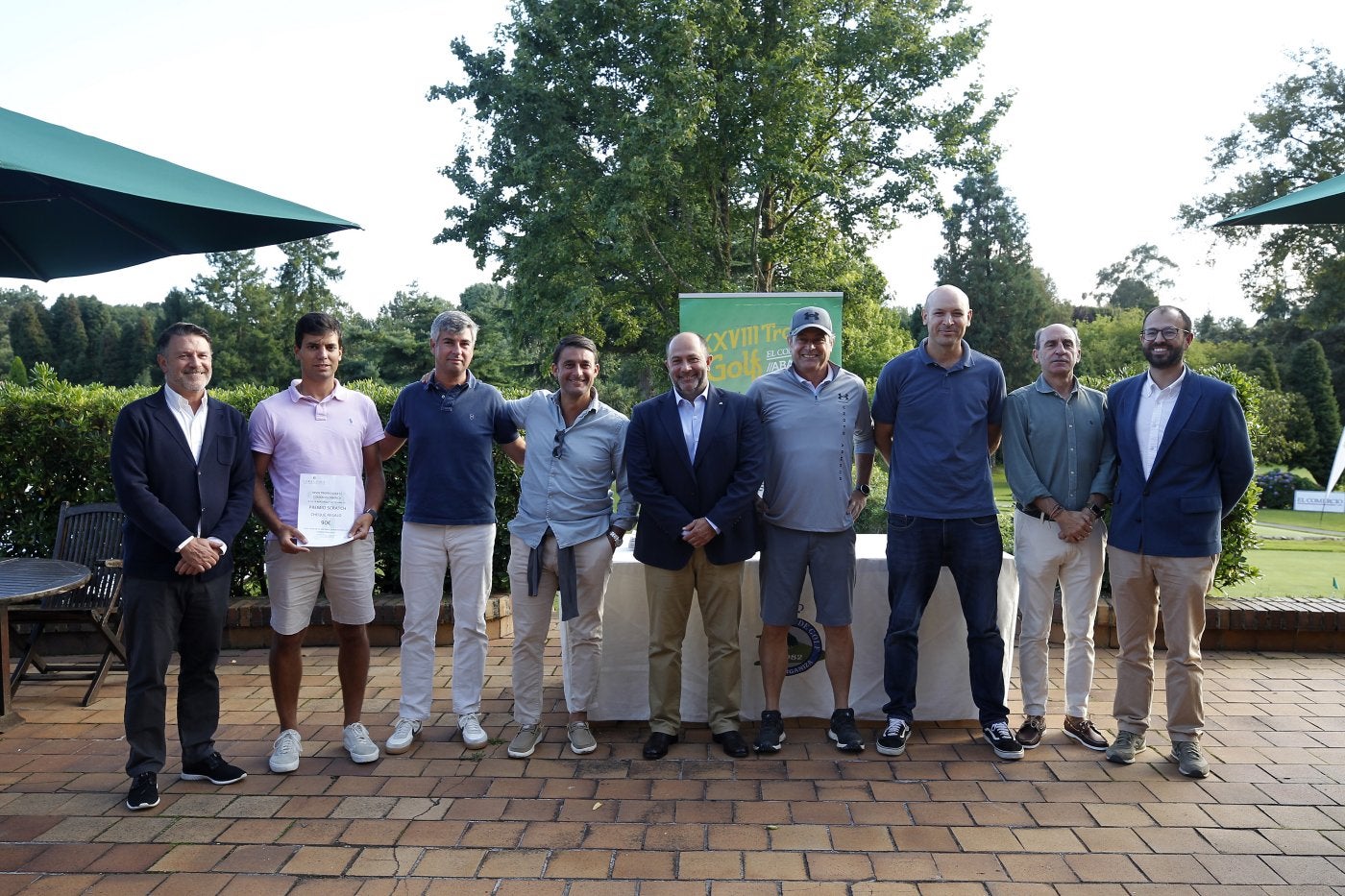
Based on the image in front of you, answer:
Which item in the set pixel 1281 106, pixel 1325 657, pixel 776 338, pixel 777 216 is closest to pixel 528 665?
pixel 776 338

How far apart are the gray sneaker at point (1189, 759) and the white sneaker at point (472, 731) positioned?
9.77ft

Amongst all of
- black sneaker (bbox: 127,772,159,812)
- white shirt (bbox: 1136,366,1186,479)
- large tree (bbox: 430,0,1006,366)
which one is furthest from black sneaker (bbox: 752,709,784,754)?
large tree (bbox: 430,0,1006,366)

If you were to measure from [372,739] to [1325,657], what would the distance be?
5.52 meters

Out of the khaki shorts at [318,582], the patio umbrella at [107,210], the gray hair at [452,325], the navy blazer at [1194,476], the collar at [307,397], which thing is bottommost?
the khaki shorts at [318,582]

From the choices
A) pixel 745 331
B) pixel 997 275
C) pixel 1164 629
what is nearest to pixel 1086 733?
pixel 1164 629

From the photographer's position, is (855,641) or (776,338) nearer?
(855,641)

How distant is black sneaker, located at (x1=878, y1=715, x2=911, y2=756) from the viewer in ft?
13.0

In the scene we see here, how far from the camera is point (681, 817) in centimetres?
335

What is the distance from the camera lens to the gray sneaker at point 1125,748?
12.7 feet

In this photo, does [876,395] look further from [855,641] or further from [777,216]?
[777,216]

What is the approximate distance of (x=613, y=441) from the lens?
4074 millimetres

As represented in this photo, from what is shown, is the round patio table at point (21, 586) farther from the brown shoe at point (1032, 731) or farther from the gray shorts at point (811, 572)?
the brown shoe at point (1032, 731)

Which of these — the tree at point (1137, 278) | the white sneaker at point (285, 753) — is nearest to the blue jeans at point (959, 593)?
the white sneaker at point (285, 753)

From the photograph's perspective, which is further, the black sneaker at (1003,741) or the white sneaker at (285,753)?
the black sneaker at (1003,741)
